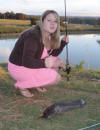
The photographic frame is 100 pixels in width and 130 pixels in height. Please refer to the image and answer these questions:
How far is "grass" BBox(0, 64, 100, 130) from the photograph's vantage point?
2.30m

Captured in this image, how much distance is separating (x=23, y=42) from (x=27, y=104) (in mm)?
806

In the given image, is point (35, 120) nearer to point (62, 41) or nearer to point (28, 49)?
point (28, 49)

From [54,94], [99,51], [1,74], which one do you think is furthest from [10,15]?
[54,94]

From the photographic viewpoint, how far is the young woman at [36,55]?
8.94 ft

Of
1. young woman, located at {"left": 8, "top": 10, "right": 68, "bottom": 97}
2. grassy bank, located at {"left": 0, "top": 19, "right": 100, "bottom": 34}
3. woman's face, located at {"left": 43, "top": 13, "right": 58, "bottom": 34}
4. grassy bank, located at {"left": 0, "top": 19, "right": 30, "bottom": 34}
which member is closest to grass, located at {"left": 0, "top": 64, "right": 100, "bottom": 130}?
young woman, located at {"left": 8, "top": 10, "right": 68, "bottom": 97}

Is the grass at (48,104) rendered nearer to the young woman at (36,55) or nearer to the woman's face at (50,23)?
the young woman at (36,55)

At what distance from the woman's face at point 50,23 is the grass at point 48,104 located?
3.09 feet

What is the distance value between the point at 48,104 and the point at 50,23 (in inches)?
41.5

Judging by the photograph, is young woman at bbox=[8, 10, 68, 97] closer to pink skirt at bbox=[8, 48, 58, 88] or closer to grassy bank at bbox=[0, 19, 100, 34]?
pink skirt at bbox=[8, 48, 58, 88]

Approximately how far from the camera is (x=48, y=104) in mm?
2812

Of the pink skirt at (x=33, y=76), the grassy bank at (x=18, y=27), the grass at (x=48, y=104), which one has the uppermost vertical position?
the grassy bank at (x=18, y=27)

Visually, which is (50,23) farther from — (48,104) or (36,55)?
(48,104)

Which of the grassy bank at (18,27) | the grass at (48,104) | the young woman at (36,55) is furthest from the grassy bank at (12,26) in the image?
the young woman at (36,55)

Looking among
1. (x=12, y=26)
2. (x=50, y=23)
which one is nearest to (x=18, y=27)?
(x=12, y=26)
